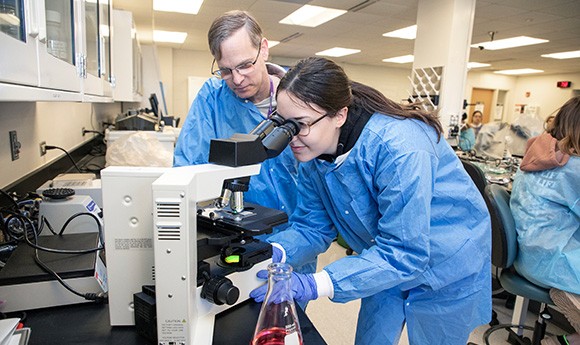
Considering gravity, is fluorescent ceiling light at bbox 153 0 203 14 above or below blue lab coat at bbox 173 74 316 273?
above

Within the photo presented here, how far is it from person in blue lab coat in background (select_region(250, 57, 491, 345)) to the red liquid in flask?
0.13 metres

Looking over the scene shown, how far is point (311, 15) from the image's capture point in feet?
16.8

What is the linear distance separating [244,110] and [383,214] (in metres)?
0.64

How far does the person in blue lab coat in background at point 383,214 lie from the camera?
829 mm

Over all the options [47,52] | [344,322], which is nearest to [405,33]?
[344,322]

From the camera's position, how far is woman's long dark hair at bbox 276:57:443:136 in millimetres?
855

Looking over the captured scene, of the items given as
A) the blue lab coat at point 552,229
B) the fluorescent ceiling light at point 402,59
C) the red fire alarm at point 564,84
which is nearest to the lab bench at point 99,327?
the blue lab coat at point 552,229

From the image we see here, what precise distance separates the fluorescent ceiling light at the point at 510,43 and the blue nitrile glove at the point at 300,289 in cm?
628

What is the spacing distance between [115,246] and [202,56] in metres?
8.70

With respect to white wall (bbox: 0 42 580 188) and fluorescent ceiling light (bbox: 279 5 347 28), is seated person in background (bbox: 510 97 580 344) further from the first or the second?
fluorescent ceiling light (bbox: 279 5 347 28)

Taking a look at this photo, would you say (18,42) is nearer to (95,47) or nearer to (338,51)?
(95,47)

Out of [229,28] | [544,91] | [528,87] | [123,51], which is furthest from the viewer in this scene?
[528,87]

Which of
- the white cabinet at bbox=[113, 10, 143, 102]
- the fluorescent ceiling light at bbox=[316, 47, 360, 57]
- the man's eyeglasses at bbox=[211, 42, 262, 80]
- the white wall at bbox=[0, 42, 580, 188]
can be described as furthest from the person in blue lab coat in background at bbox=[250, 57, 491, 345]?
the fluorescent ceiling light at bbox=[316, 47, 360, 57]

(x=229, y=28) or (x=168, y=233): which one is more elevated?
(x=229, y=28)
